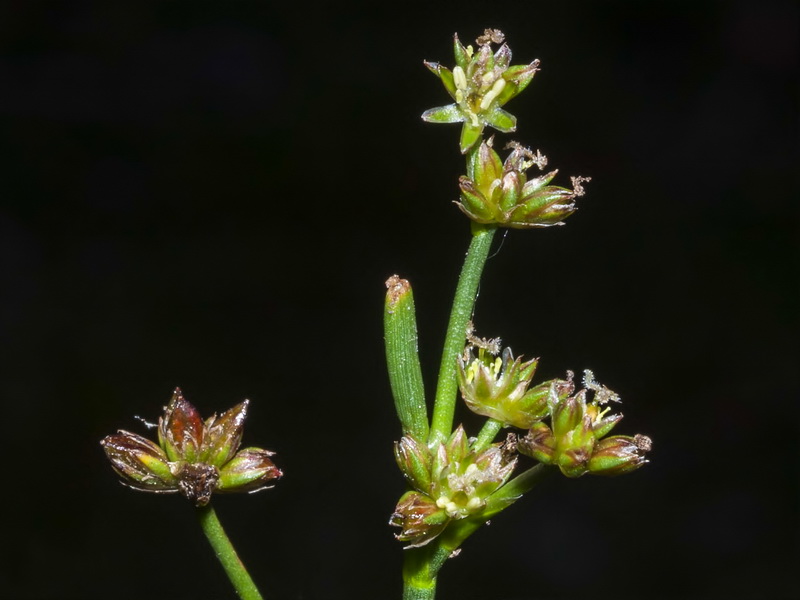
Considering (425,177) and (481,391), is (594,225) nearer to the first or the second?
(425,177)

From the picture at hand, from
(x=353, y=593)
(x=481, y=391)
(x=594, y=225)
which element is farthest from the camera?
(x=594, y=225)

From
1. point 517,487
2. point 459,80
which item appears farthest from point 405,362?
point 459,80

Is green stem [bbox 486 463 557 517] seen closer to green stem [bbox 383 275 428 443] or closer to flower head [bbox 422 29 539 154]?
green stem [bbox 383 275 428 443]

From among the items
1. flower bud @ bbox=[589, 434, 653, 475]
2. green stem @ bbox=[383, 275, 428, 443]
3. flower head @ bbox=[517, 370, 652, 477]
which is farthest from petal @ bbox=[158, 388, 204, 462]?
flower bud @ bbox=[589, 434, 653, 475]

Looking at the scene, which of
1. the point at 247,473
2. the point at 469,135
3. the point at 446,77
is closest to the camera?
the point at 247,473

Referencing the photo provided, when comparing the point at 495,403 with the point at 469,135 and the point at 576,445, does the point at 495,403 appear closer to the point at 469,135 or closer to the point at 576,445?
the point at 576,445

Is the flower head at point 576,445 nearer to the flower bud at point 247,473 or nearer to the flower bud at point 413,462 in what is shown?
the flower bud at point 413,462

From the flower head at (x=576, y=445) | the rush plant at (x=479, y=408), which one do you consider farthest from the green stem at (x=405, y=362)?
the flower head at (x=576, y=445)

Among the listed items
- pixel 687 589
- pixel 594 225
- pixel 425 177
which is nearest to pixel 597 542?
pixel 687 589
